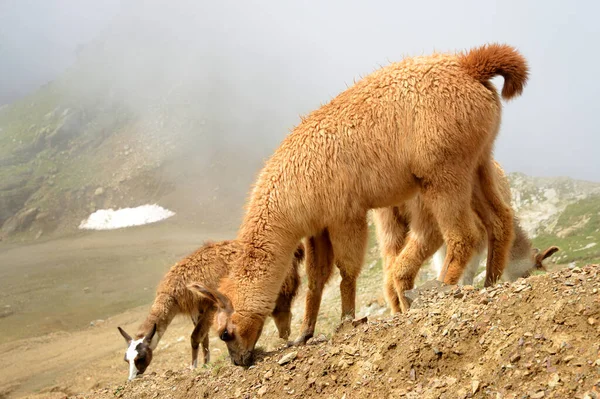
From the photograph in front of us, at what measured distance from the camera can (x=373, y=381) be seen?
4.66m

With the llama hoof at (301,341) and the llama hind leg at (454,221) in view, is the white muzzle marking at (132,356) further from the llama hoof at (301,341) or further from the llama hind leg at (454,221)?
the llama hind leg at (454,221)

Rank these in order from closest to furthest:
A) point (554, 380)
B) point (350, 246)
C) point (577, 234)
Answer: point (554, 380) → point (350, 246) → point (577, 234)

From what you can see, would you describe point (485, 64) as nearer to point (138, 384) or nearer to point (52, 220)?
point (138, 384)

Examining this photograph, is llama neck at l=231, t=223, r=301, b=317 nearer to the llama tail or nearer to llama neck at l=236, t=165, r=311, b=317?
llama neck at l=236, t=165, r=311, b=317

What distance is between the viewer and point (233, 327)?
6066mm

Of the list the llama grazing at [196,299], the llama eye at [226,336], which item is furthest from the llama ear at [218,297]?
the llama grazing at [196,299]

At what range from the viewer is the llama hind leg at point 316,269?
7387mm

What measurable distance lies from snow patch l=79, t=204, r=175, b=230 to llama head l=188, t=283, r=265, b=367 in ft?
149

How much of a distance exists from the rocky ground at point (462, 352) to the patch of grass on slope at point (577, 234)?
10647mm

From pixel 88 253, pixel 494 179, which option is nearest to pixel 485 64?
pixel 494 179

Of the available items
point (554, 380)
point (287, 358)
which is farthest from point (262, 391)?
point (554, 380)

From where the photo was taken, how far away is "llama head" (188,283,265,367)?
6.05 meters

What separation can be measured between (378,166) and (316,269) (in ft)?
5.90

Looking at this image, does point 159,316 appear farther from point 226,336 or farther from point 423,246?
point 423,246
